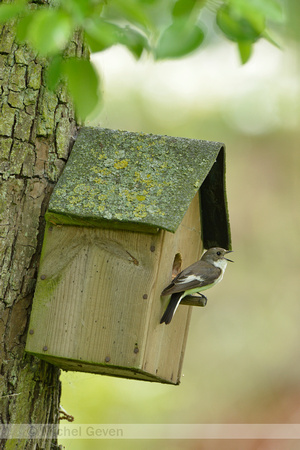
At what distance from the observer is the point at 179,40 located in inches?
53.3

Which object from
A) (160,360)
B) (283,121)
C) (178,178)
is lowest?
(160,360)

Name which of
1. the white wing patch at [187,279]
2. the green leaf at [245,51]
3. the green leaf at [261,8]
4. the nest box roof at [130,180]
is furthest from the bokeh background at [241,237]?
the green leaf at [261,8]

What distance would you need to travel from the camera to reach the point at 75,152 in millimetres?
3148

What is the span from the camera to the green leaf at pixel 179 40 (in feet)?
4.37

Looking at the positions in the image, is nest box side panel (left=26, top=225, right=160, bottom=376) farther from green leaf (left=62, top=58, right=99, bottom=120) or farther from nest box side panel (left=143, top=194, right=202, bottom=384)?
green leaf (left=62, top=58, right=99, bottom=120)

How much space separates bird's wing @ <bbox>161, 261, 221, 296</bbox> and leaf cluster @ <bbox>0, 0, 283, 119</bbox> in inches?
61.4

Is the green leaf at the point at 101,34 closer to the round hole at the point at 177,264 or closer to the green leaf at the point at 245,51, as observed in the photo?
the green leaf at the point at 245,51

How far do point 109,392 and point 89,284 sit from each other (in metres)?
4.41

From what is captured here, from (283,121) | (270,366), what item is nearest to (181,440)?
(270,366)

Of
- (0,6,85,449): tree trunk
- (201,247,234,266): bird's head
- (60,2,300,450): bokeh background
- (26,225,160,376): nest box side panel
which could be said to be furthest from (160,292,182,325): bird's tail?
(60,2,300,450): bokeh background

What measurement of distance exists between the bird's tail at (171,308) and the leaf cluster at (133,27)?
5.29 ft

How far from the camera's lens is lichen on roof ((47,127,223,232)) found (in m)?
2.81

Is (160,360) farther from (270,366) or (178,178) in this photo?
(270,366)

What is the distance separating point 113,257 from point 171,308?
1.25ft
